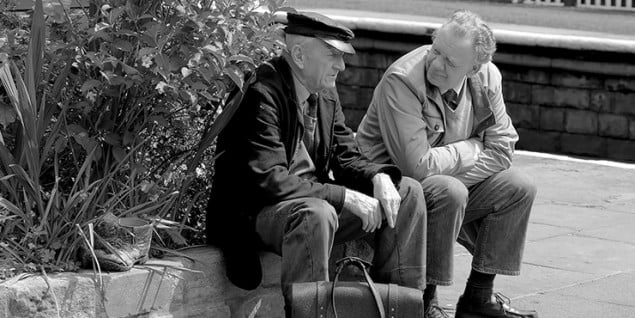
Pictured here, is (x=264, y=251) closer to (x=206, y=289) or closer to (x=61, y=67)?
(x=206, y=289)

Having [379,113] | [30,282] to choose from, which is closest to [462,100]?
[379,113]

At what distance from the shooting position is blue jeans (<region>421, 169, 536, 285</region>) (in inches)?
200

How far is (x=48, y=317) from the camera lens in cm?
441

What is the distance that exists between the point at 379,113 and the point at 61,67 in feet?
4.32

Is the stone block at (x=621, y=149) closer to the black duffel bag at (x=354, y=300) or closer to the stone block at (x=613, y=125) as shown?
the stone block at (x=613, y=125)

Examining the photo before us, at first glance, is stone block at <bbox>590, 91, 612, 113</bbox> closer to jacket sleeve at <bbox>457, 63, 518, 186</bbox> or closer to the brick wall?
the brick wall

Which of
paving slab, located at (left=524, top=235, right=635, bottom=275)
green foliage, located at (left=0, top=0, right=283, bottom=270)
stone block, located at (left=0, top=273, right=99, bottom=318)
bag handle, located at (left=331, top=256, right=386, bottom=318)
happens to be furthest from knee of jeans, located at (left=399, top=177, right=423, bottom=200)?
paving slab, located at (left=524, top=235, right=635, bottom=275)

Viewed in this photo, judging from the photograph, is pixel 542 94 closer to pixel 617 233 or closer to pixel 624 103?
pixel 624 103

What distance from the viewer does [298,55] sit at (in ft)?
16.1

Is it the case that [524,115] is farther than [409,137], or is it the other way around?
[524,115]

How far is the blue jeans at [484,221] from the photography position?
5090mm

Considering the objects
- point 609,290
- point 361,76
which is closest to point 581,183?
point 609,290

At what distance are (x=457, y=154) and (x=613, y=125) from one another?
5.10m

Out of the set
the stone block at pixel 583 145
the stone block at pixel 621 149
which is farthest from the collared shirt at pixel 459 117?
the stone block at pixel 583 145
